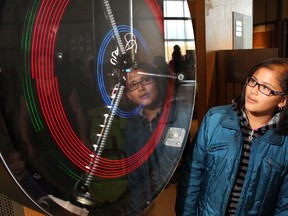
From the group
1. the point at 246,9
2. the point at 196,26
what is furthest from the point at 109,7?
the point at 246,9

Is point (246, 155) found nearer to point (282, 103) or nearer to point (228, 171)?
point (228, 171)

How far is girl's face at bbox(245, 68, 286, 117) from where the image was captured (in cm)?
114

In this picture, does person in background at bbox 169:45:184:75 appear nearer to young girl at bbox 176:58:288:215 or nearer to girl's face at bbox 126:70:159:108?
girl's face at bbox 126:70:159:108

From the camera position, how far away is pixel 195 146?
49.7 inches

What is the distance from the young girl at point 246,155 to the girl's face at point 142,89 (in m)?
0.50

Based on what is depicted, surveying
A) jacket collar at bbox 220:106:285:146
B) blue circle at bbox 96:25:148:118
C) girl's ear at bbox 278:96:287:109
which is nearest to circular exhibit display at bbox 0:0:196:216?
blue circle at bbox 96:25:148:118

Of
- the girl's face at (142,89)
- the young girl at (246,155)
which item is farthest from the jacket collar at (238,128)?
the girl's face at (142,89)

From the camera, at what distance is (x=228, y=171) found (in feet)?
3.84

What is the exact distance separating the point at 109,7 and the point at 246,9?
5.04 feet

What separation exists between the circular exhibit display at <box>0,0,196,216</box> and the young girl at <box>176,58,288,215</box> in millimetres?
373

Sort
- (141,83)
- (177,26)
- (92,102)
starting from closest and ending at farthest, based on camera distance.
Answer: (92,102) → (141,83) → (177,26)

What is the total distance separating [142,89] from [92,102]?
0.18 metres

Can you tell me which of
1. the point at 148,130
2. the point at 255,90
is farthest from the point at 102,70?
the point at 255,90

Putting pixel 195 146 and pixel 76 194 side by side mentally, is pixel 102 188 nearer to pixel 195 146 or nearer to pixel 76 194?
pixel 76 194
